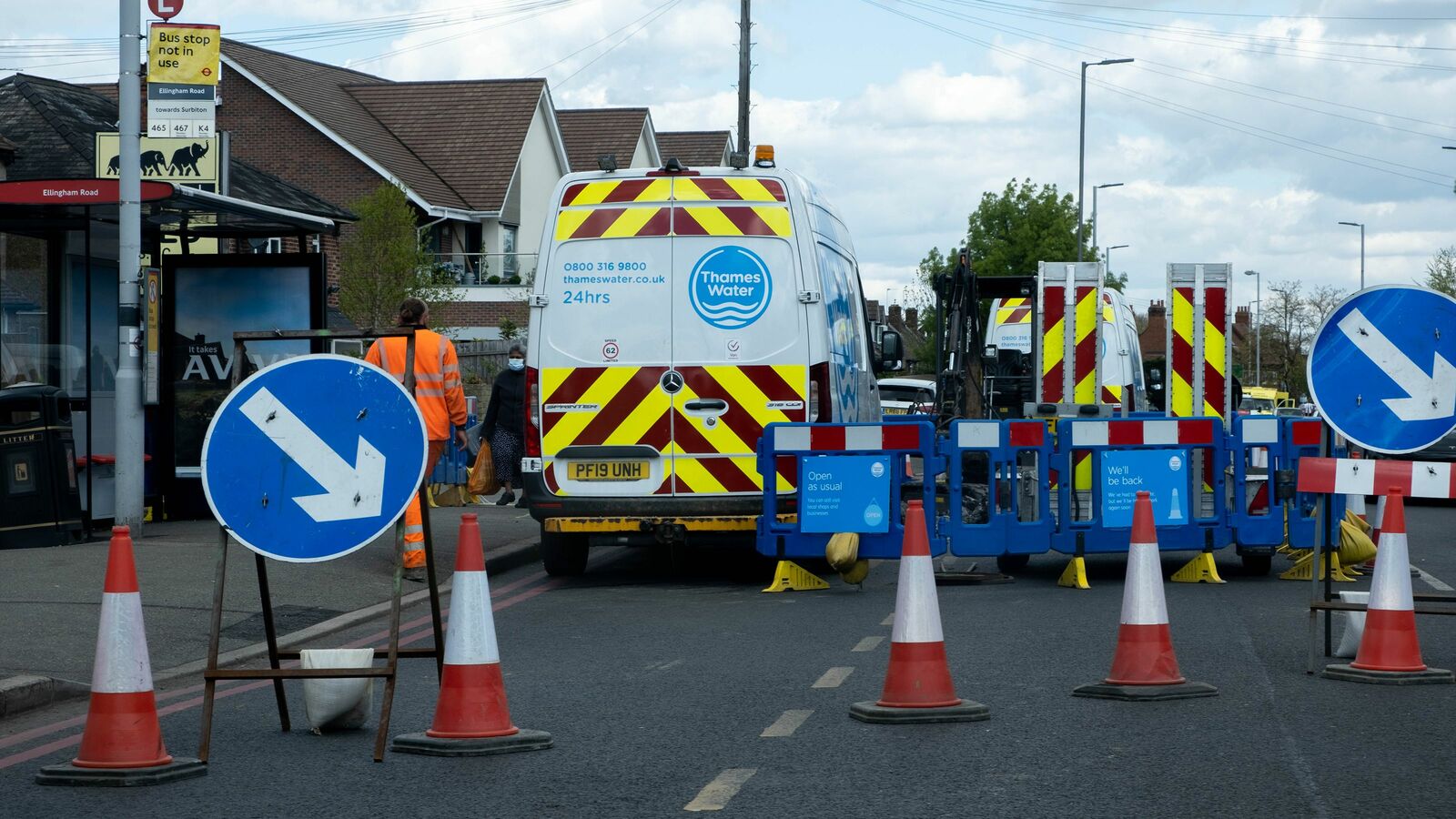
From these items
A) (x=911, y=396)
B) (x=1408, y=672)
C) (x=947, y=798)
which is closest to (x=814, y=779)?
(x=947, y=798)

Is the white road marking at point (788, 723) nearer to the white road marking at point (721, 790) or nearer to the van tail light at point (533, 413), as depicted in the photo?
the white road marking at point (721, 790)

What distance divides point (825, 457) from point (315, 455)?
6.10 meters

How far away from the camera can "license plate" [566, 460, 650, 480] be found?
1258cm

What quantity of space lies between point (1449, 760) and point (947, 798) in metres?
1.91

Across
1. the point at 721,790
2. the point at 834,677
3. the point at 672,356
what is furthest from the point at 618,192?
the point at 721,790

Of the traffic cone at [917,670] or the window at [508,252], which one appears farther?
the window at [508,252]

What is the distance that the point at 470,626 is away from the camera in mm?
6699

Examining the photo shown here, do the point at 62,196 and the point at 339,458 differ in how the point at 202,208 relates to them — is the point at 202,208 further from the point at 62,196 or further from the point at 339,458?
the point at 339,458

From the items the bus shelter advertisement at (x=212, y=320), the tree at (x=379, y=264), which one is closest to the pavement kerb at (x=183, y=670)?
the bus shelter advertisement at (x=212, y=320)

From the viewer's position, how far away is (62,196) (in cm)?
1357

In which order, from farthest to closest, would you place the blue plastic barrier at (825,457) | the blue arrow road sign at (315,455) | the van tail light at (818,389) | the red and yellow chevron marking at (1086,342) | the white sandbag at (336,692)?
the red and yellow chevron marking at (1086,342) < the van tail light at (818,389) < the blue plastic barrier at (825,457) < the white sandbag at (336,692) < the blue arrow road sign at (315,455)

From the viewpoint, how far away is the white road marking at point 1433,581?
12770 mm

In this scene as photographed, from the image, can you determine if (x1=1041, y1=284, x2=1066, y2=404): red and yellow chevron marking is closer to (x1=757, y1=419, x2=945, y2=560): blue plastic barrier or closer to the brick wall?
(x1=757, y1=419, x2=945, y2=560): blue plastic barrier

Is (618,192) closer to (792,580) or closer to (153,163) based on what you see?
(792,580)
